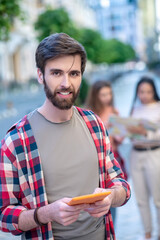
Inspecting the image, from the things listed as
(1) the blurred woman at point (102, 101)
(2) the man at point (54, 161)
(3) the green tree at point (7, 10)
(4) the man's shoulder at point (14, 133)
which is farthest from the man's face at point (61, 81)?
(3) the green tree at point (7, 10)

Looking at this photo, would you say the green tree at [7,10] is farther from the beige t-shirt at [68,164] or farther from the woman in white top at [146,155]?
the beige t-shirt at [68,164]

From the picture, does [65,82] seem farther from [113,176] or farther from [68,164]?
[113,176]

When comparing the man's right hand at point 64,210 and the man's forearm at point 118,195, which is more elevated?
the man's right hand at point 64,210

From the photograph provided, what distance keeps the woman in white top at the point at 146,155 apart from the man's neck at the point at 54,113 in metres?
2.32

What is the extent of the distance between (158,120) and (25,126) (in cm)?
266

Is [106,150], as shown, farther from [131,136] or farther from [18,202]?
[131,136]

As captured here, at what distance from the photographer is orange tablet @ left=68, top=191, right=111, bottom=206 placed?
1454 mm

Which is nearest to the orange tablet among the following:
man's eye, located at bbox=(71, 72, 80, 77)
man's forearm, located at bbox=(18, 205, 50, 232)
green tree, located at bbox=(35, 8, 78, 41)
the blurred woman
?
man's forearm, located at bbox=(18, 205, 50, 232)

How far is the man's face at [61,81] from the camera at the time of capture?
166 cm

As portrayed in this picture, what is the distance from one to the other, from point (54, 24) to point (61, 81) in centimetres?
2452

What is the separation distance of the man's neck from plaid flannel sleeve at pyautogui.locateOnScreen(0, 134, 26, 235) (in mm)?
180

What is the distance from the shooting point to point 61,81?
5.47 feet

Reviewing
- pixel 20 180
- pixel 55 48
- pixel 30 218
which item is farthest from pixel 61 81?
pixel 30 218

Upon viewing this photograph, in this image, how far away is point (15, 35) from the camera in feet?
129
